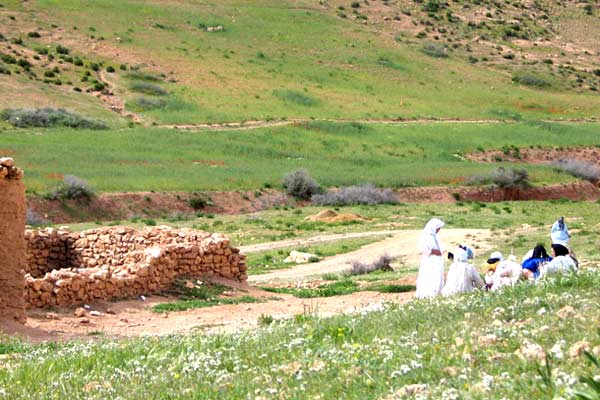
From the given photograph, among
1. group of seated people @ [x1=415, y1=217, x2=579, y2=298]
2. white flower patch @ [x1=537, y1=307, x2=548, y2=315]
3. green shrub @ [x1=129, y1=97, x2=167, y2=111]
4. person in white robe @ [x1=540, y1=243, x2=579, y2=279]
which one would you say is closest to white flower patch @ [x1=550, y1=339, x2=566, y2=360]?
white flower patch @ [x1=537, y1=307, x2=548, y2=315]

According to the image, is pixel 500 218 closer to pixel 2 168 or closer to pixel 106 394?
pixel 2 168

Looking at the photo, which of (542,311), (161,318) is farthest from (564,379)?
(161,318)

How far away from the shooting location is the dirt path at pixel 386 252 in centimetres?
2905

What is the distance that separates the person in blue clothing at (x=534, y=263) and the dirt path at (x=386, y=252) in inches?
468

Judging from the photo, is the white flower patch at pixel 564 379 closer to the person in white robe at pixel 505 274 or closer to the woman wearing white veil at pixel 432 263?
the person in white robe at pixel 505 274

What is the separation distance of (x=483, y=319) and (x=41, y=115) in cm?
5604

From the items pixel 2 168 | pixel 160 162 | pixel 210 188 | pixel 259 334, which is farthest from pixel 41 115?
pixel 259 334

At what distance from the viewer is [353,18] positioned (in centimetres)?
10788

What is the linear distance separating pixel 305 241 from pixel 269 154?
26604 mm

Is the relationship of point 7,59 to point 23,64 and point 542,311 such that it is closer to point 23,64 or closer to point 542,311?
point 23,64

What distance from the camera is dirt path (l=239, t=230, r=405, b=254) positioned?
35344 millimetres

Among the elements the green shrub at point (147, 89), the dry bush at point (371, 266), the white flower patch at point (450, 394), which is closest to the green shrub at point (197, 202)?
the dry bush at point (371, 266)

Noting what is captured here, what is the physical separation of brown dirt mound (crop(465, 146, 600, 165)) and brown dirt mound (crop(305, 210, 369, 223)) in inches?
982

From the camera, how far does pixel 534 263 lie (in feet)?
51.5
